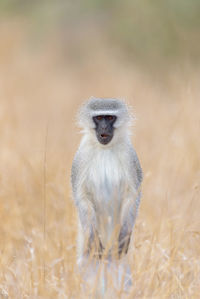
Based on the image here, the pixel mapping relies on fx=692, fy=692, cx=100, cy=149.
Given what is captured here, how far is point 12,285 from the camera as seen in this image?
3885 millimetres

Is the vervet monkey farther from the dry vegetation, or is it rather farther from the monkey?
the dry vegetation

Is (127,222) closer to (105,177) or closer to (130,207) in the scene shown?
(130,207)

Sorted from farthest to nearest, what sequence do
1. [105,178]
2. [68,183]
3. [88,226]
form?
[68,183]
[105,178]
[88,226]

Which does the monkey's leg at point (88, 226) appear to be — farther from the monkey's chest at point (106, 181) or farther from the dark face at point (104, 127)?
the dark face at point (104, 127)

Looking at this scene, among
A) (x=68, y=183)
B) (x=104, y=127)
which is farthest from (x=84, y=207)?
(x=68, y=183)

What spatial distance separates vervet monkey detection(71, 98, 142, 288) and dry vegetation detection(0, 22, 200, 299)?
17 cm

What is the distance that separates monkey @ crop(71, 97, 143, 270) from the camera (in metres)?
3.89

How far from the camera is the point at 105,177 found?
3.96 m

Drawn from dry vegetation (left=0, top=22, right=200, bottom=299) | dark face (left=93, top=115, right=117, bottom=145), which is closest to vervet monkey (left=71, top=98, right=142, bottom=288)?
dark face (left=93, top=115, right=117, bottom=145)

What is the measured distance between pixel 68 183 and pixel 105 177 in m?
1.29

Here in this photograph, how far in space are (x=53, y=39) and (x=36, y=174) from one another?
989cm

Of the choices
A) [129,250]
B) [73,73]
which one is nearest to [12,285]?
[129,250]

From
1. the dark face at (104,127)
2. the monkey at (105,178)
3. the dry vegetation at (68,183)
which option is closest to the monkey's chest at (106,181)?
the monkey at (105,178)

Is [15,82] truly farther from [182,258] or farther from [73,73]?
[182,258]
